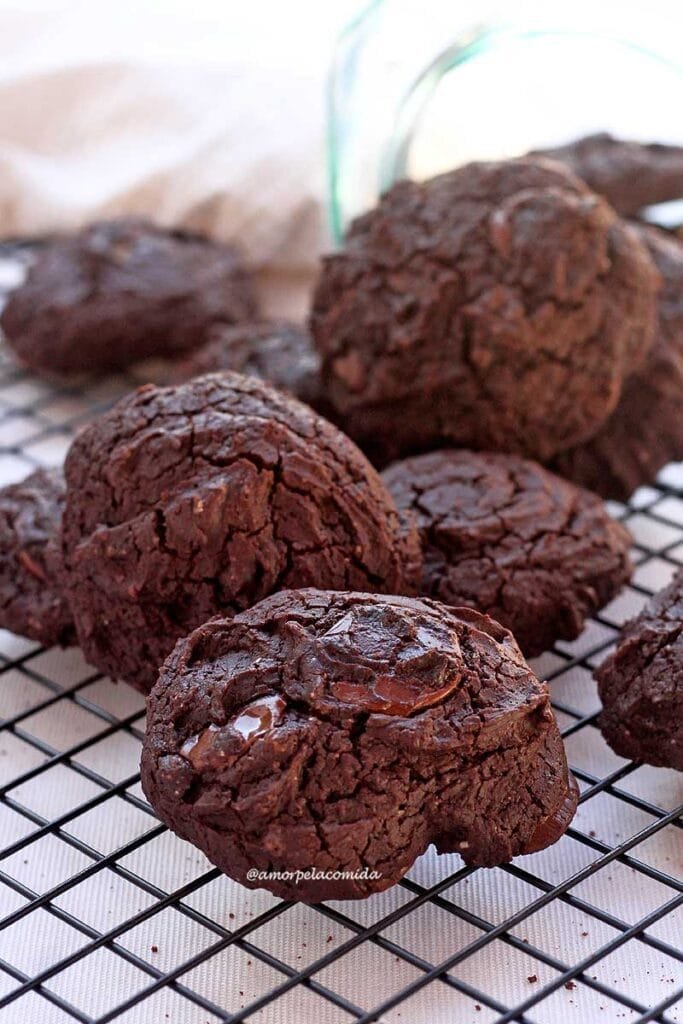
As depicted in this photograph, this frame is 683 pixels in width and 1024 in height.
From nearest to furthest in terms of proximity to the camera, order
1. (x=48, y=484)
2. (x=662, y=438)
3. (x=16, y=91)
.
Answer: (x=48, y=484)
(x=662, y=438)
(x=16, y=91)

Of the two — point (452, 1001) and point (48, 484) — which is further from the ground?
point (48, 484)

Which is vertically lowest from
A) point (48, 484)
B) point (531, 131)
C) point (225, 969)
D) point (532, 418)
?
point (225, 969)

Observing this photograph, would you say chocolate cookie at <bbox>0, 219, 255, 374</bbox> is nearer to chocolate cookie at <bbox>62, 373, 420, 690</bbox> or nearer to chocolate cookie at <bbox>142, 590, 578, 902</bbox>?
chocolate cookie at <bbox>62, 373, 420, 690</bbox>

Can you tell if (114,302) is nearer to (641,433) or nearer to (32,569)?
(32,569)

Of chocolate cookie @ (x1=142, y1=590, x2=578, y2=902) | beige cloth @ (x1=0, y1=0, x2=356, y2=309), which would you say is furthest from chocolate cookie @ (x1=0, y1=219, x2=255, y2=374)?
chocolate cookie @ (x1=142, y1=590, x2=578, y2=902)

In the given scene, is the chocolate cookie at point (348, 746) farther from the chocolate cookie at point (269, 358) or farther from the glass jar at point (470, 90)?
the glass jar at point (470, 90)

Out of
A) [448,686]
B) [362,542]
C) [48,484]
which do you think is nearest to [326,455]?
[362,542]

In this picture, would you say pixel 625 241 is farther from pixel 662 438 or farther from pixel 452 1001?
pixel 452 1001
